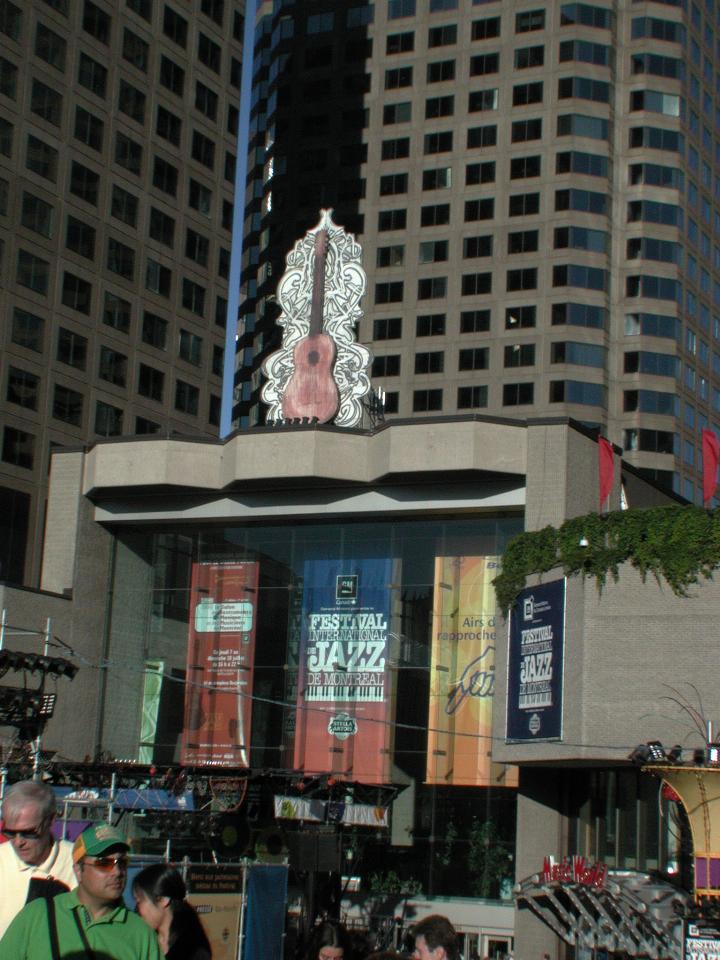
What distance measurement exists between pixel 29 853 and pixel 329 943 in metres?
4.64

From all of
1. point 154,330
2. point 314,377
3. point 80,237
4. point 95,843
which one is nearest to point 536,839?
point 314,377

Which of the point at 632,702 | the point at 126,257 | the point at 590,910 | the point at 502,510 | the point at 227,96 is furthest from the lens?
the point at 227,96

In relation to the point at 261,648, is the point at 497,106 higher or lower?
higher

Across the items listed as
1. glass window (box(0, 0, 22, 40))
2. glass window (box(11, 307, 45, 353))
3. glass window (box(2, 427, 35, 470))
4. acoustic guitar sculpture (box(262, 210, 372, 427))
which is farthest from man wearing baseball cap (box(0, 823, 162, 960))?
glass window (box(0, 0, 22, 40))

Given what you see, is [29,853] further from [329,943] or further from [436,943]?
[329,943]

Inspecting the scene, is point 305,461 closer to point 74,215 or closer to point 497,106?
point 74,215

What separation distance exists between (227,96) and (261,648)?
167 feet

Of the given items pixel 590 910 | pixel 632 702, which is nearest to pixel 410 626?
pixel 632 702

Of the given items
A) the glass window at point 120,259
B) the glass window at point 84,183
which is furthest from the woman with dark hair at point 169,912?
the glass window at point 120,259

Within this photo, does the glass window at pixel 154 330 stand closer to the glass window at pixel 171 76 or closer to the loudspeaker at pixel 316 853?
the glass window at pixel 171 76

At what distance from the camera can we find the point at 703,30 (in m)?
102

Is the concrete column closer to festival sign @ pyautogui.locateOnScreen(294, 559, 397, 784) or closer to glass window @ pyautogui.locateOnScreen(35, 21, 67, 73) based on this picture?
festival sign @ pyautogui.locateOnScreen(294, 559, 397, 784)

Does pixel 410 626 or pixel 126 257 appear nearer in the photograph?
pixel 410 626

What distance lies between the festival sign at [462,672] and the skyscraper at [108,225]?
30497mm
